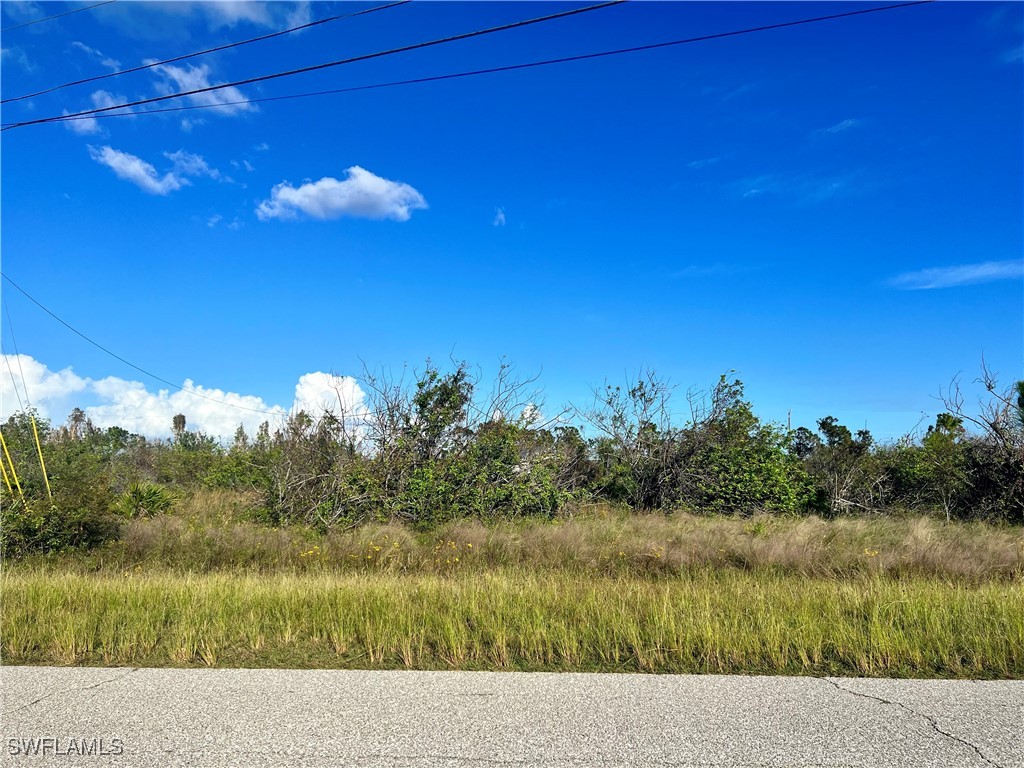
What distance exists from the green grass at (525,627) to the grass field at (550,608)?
0.02 metres

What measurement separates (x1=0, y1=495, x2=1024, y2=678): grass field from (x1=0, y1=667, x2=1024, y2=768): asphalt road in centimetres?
50

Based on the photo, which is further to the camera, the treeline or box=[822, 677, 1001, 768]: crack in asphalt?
the treeline

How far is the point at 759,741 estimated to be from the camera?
161 inches

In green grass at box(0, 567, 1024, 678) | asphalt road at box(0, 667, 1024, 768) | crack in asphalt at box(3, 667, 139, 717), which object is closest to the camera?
asphalt road at box(0, 667, 1024, 768)

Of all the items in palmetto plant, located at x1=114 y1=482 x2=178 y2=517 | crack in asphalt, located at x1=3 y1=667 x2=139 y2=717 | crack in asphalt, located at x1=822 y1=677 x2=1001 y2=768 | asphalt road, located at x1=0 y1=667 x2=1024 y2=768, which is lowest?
crack in asphalt, located at x1=822 y1=677 x2=1001 y2=768

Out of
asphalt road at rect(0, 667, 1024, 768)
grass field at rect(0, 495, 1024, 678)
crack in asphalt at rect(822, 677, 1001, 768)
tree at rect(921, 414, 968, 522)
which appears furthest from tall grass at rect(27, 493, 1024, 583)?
asphalt road at rect(0, 667, 1024, 768)

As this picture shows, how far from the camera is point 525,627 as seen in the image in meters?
6.42

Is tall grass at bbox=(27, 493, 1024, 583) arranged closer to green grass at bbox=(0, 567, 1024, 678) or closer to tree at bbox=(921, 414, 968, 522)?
green grass at bbox=(0, 567, 1024, 678)

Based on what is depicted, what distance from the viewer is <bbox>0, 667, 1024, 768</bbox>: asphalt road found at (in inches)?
153

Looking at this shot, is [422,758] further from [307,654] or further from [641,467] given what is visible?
[641,467]

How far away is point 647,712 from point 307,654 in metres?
3.12

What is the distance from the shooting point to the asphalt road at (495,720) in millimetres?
3875

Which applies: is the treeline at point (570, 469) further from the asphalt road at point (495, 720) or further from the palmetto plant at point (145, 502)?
the asphalt road at point (495, 720)

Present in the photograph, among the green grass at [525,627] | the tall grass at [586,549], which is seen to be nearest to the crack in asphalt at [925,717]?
the green grass at [525,627]
